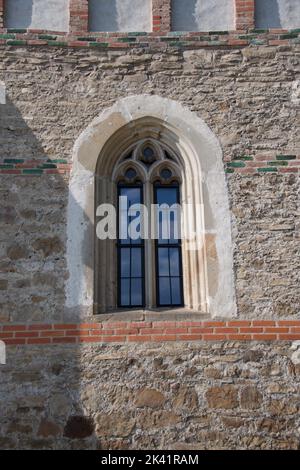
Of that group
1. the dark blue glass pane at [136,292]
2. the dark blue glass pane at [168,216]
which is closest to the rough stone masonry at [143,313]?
the dark blue glass pane at [136,292]

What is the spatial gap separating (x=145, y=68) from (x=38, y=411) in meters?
4.16

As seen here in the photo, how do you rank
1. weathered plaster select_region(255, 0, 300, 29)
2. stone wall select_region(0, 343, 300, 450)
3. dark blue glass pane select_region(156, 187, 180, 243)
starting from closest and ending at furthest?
stone wall select_region(0, 343, 300, 450)
dark blue glass pane select_region(156, 187, 180, 243)
weathered plaster select_region(255, 0, 300, 29)

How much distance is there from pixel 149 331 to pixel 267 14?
14.2ft

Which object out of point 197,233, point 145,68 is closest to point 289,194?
point 197,233

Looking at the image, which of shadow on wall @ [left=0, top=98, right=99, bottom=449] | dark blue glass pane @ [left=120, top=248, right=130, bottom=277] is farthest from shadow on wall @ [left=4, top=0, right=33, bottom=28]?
dark blue glass pane @ [left=120, top=248, right=130, bottom=277]

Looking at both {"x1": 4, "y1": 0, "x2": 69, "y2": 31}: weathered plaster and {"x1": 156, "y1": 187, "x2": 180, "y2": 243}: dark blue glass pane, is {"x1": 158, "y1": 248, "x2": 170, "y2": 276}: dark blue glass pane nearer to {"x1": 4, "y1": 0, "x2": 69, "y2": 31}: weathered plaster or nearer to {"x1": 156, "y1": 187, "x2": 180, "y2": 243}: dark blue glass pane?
{"x1": 156, "y1": 187, "x2": 180, "y2": 243}: dark blue glass pane

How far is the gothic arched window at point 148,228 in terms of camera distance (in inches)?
235

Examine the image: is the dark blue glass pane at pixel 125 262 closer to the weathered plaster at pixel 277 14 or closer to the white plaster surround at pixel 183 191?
the white plaster surround at pixel 183 191

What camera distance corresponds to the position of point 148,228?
611 centimetres

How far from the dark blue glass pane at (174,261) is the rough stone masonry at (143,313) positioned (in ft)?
1.94

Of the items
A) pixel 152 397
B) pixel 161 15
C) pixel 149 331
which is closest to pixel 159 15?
pixel 161 15

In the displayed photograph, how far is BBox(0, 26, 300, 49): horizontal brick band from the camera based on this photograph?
644 centimetres

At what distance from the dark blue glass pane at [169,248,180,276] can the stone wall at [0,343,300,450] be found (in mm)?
936
